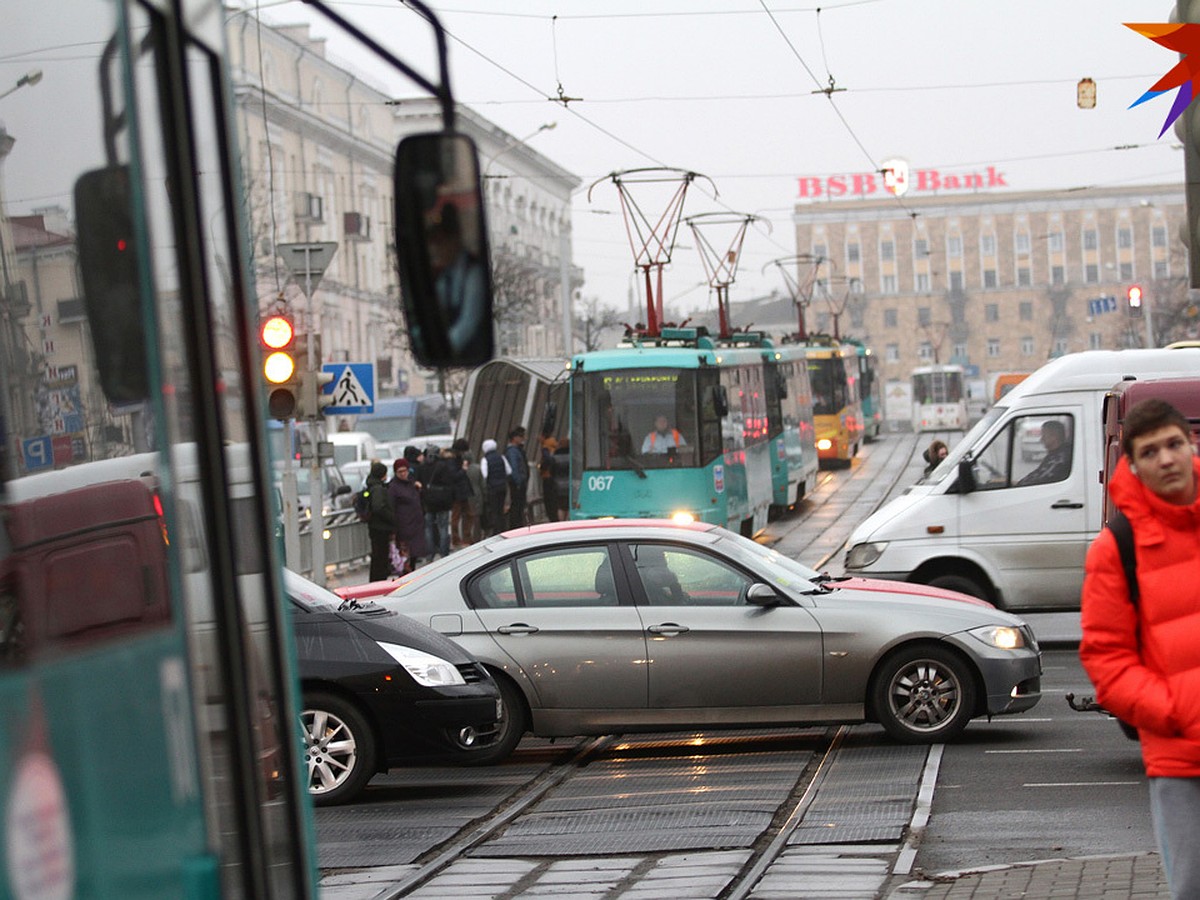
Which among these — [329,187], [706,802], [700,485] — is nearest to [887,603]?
[706,802]

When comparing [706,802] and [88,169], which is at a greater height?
[88,169]

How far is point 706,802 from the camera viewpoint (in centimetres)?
1009

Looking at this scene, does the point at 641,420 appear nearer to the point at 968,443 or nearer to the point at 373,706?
the point at 968,443

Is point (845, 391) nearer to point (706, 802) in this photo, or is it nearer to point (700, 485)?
point (700, 485)

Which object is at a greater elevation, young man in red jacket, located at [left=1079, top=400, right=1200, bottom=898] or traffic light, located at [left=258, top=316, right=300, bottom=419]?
traffic light, located at [left=258, top=316, right=300, bottom=419]

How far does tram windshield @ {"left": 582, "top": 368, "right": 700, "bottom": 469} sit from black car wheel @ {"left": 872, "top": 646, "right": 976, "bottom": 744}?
50.4 feet

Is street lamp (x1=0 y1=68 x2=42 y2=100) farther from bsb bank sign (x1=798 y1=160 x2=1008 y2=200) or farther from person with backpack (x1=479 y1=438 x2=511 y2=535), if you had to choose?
bsb bank sign (x1=798 y1=160 x2=1008 y2=200)

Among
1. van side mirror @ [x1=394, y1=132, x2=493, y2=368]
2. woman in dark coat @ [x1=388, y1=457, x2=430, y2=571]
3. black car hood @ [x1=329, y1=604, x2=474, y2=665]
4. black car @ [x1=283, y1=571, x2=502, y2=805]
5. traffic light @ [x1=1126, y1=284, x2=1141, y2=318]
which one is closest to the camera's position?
van side mirror @ [x1=394, y1=132, x2=493, y2=368]

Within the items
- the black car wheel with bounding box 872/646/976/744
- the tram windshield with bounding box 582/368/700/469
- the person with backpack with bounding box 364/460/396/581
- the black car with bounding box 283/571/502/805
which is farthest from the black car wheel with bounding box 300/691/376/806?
the tram windshield with bounding box 582/368/700/469

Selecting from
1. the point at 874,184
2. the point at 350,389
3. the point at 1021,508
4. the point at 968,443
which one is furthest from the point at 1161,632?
→ the point at 874,184

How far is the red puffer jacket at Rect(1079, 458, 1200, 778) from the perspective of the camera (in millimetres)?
4605

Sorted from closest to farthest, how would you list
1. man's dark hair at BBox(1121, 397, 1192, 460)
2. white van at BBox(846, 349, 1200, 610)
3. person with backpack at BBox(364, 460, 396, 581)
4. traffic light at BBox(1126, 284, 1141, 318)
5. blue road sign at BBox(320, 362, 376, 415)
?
man's dark hair at BBox(1121, 397, 1192, 460), white van at BBox(846, 349, 1200, 610), blue road sign at BBox(320, 362, 376, 415), person with backpack at BBox(364, 460, 396, 581), traffic light at BBox(1126, 284, 1141, 318)

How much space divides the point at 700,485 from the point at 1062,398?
34.5 ft

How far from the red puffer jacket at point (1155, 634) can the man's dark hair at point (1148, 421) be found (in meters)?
0.13
